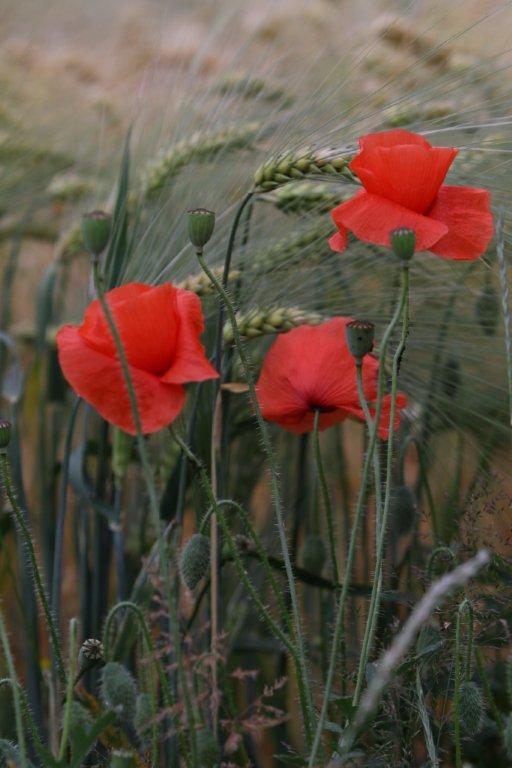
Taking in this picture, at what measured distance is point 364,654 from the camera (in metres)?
0.43

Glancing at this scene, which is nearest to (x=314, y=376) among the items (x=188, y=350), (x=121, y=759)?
(x=188, y=350)

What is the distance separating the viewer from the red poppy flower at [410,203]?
1.51 feet

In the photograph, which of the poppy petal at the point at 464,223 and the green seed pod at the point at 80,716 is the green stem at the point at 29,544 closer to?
the green seed pod at the point at 80,716

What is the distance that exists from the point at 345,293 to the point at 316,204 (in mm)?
63

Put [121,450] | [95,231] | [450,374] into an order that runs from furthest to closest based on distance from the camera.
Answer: [450,374]
[121,450]
[95,231]

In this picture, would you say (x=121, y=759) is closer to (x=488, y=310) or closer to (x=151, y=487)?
(x=151, y=487)

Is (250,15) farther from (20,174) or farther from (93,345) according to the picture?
(93,345)

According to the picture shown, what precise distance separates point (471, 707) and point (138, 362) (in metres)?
0.22

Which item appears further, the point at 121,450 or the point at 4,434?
the point at 121,450

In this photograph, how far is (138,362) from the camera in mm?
473

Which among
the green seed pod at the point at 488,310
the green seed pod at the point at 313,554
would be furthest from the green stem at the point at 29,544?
the green seed pod at the point at 488,310

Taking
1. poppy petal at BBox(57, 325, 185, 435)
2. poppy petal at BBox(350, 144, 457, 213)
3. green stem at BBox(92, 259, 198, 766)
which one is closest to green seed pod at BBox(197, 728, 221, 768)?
green stem at BBox(92, 259, 198, 766)

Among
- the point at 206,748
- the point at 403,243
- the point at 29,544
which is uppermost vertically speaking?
the point at 403,243

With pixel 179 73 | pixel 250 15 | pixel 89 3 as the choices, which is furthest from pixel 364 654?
pixel 89 3
